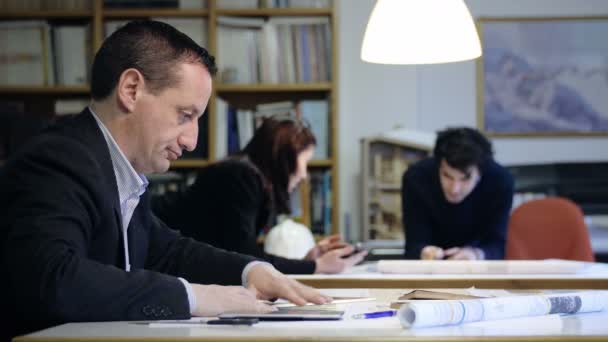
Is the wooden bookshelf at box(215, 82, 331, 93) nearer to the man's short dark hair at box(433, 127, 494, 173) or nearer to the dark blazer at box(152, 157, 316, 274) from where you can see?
the man's short dark hair at box(433, 127, 494, 173)

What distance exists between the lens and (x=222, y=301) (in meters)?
1.47

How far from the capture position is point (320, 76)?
14.3ft

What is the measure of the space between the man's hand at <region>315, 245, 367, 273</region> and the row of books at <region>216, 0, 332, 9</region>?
1.97m

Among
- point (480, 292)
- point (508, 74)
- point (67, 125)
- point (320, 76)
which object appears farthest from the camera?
point (508, 74)

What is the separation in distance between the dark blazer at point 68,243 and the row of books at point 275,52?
271 centimetres

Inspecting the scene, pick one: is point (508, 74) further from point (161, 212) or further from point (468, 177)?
point (161, 212)

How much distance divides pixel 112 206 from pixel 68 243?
0.17 m

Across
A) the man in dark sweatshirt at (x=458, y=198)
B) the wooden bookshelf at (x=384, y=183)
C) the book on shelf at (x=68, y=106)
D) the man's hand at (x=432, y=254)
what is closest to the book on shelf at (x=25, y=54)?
the book on shelf at (x=68, y=106)

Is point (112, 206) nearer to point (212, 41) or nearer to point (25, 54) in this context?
point (212, 41)

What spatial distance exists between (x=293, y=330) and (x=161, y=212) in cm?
177

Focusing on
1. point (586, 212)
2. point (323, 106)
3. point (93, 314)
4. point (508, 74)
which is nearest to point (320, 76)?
point (323, 106)

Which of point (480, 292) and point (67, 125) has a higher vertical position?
point (67, 125)

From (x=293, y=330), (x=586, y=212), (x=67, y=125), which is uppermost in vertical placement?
(x=67, y=125)

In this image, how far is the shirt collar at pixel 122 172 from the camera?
5.46 ft
